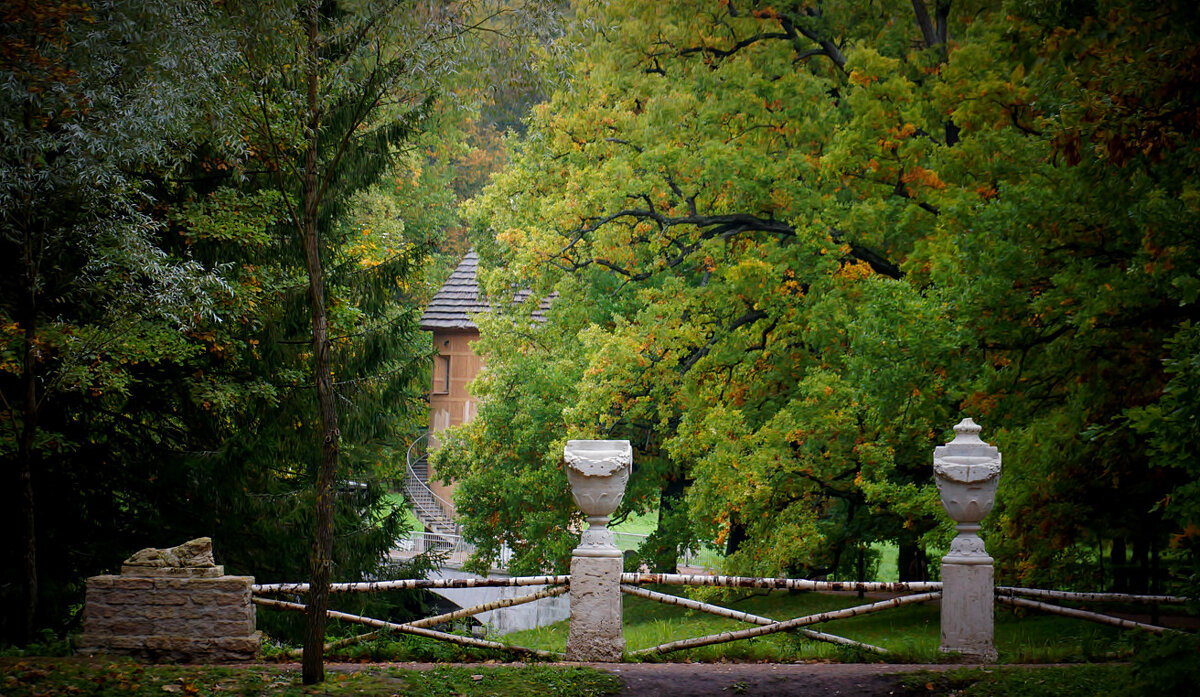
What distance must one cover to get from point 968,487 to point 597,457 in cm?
303

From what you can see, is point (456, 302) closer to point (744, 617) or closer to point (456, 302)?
point (456, 302)

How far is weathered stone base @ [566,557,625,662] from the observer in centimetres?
862

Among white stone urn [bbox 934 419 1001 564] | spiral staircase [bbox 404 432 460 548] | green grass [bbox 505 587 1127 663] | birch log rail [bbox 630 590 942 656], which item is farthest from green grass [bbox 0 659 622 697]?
spiral staircase [bbox 404 432 460 548]

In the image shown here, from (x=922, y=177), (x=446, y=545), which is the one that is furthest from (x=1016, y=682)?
(x=446, y=545)

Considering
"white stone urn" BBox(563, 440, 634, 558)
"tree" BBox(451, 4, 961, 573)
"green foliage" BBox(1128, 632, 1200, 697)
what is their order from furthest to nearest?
"tree" BBox(451, 4, 961, 573)
"white stone urn" BBox(563, 440, 634, 558)
"green foliage" BBox(1128, 632, 1200, 697)

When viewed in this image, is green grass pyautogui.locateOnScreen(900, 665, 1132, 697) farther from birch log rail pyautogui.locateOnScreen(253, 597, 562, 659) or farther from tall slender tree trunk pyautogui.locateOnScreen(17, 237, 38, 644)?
tall slender tree trunk pyautogui.locateOnScreen(17, 237, 38, 644)

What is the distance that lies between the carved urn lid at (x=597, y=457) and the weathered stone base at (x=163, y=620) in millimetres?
2876

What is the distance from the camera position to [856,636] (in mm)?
13312

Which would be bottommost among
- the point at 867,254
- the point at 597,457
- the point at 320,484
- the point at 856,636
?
the point at 856,636

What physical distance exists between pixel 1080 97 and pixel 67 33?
8.50 meters

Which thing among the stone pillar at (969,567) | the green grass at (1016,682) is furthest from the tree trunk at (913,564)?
the green grass at (1016,682)

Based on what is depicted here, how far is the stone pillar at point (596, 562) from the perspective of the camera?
8.63 metres

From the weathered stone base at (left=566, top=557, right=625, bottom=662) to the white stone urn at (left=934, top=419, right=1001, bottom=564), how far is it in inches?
108

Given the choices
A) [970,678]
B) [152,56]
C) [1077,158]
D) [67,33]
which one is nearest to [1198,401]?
[1077,158]
